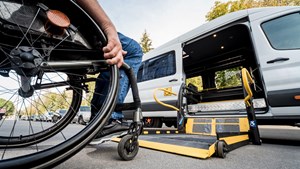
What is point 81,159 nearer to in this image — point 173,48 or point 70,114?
point 70,114

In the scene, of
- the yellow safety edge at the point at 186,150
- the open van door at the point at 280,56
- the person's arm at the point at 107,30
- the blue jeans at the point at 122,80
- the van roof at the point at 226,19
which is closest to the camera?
the person's arm at the point at 107,30

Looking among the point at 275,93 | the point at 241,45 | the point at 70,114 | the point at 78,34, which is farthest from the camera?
the point at 241,45

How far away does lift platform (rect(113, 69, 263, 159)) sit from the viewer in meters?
1.37

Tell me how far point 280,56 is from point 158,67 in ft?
8.51

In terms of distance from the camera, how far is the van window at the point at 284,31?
90.2 inches

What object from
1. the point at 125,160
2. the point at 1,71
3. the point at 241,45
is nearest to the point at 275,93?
the point at 125,160

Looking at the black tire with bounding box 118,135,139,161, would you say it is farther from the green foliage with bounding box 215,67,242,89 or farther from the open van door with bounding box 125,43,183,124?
the green foliage with bounding box 215,67,242,89

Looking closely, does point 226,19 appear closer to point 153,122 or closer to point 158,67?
point 158,67

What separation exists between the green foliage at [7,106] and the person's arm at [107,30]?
733mm

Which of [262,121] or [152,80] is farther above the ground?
[152,80]

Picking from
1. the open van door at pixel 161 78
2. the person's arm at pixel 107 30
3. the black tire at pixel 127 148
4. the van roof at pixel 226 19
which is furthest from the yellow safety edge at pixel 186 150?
the van roof at pixel 226 19

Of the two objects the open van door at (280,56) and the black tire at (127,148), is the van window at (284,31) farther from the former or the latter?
the black tire at (127,148)

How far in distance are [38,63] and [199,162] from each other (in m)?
1.15

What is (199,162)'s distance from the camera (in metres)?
1.20
